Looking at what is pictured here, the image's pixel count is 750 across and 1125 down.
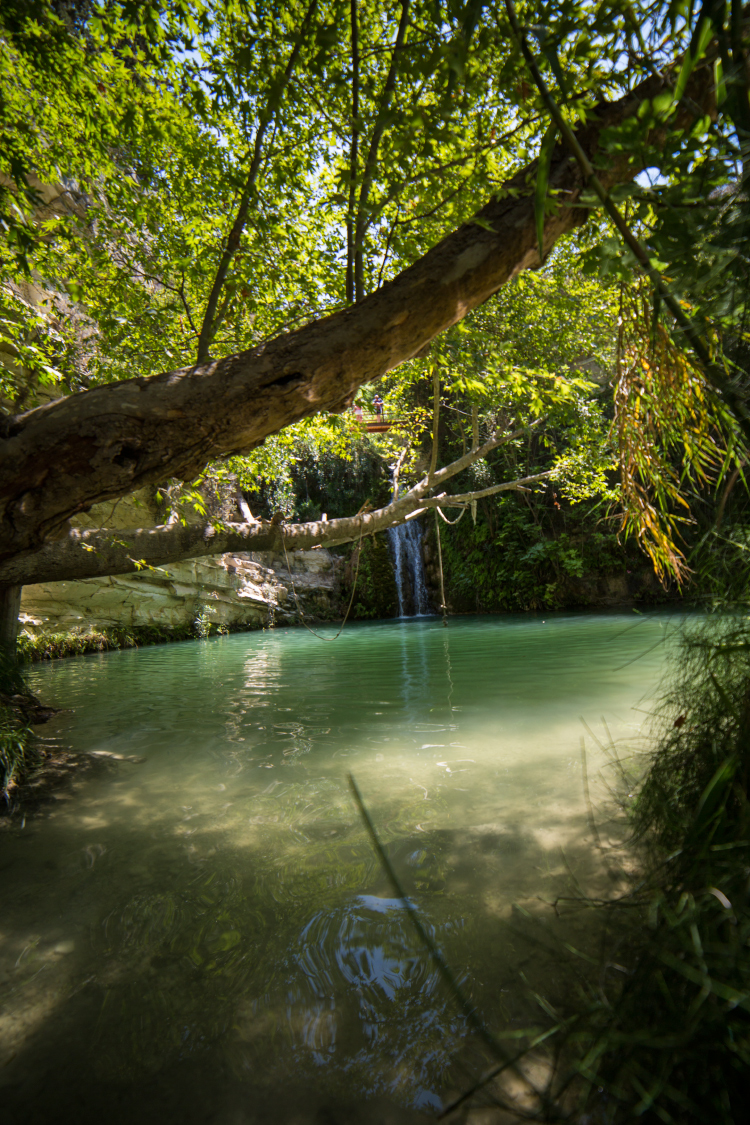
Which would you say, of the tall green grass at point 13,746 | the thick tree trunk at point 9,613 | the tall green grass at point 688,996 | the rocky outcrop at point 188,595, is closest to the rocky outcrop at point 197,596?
the rocky outcrop at point 188,595

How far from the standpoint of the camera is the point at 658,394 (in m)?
1.90

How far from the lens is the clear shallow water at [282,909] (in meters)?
1.37

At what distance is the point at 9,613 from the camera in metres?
6.69

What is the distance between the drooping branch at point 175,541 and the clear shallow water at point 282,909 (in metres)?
2.02

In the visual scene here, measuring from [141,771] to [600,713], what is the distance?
11.9 ft

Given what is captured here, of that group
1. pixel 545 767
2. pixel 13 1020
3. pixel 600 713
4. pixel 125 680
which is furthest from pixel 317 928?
pixel 125 680

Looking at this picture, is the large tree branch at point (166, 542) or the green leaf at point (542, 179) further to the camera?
the large tree branch at point (166, 542)

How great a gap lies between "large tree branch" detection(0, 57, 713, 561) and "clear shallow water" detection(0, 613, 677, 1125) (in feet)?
5.51

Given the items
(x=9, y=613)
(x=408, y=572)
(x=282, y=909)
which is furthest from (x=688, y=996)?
(x=408, y=572)

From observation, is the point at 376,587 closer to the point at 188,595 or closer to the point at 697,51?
the point at 188,595

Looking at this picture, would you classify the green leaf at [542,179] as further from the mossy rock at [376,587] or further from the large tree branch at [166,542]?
the mossy rock at [376,587]

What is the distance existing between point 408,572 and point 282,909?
694 inches

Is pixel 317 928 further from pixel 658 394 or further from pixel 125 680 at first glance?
pixel 125 680

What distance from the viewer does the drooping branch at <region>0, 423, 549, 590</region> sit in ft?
19.6
